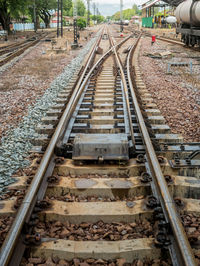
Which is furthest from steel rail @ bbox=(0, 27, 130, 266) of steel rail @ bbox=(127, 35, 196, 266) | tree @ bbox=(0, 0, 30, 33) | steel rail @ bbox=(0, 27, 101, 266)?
tree @ bbox=(0, 0, 30, 33)

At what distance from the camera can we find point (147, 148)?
3.81 m

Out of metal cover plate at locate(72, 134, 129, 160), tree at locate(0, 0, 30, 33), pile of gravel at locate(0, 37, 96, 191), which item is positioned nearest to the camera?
metal cover plate at locate(72, 134, 129, 160)

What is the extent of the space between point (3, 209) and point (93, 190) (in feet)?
3.16

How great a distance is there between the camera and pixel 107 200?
3092 mm

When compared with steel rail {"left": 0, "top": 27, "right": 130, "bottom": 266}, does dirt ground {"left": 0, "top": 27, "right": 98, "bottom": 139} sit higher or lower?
higher

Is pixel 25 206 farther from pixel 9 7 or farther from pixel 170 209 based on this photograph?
pixel 9 7

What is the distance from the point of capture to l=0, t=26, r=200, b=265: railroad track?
2.32 metres

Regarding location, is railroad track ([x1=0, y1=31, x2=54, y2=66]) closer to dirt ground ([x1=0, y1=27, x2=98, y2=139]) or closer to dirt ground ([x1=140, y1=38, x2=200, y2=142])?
dirt ground ([x1=0, y1=27, x2=98, y2=139])

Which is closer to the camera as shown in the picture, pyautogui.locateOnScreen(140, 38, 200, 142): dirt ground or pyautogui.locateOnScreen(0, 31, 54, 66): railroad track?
pyautogui.locateOnScreen(140, 38, 200, 142): dirt ground

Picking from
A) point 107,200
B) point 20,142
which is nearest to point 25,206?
point 107,200

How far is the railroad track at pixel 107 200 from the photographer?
2318 millimetres

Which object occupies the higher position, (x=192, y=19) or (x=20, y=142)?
(x=192, y=19)

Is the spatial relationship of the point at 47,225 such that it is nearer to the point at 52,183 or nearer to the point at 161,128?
the point at 52,183

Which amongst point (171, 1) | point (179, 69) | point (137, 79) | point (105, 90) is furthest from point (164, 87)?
point (171, 1)
